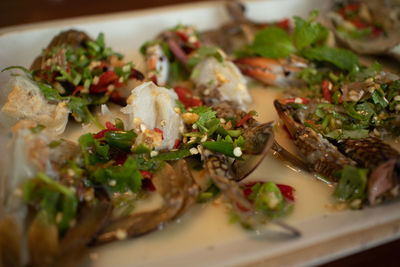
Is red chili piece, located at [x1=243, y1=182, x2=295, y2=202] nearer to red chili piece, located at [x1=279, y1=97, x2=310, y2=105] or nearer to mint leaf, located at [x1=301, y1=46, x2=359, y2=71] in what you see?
red chili piece, located at [x1=279, y1=97, x2=310, y2=105]

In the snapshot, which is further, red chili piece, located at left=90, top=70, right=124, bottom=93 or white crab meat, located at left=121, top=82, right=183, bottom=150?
red chili piece, located at left=90, top=70, right=124, bottom=93

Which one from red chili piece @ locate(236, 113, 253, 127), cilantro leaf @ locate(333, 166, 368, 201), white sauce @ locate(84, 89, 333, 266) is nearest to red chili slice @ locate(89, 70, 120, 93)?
red chili piece @ locate(236, 113, 253, 127)

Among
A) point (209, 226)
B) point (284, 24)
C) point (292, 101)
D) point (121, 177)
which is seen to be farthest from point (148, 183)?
point (284, 24)

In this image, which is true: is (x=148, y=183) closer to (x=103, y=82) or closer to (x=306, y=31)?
(x=103, y=82)

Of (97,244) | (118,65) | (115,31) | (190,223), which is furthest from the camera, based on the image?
(115,31)

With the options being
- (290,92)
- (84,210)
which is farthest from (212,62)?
(84,210)

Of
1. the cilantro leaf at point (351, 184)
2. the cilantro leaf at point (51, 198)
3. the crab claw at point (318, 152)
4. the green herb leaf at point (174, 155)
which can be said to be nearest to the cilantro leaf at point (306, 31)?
the crab claw at point (318, 152)

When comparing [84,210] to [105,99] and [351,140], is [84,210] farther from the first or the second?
[351,140]
